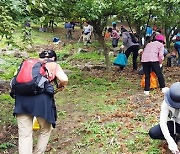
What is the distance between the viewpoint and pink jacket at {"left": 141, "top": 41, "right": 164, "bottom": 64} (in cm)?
863

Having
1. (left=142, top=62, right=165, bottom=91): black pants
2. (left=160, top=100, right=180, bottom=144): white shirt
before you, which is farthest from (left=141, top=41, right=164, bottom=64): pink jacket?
(left=160, top=100, right=180, bottom=144): white shirt

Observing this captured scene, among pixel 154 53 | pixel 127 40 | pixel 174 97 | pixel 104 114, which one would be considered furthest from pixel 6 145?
pixel 127 40

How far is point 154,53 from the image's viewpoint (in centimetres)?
863

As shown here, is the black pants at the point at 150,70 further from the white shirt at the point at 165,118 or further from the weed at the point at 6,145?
the white shirt at the point at 165,118

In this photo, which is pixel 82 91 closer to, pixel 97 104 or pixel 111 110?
pixel 97 104

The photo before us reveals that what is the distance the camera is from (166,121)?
489 cm

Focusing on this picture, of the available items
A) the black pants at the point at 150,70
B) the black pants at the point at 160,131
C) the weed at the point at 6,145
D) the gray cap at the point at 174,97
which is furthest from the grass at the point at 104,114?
the gray cap at the point at 174,97

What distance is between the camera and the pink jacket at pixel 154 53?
8.63 meters

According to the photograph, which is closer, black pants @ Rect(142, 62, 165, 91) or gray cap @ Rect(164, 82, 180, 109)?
gray cap @ Rect(164, 82, 180, 109)

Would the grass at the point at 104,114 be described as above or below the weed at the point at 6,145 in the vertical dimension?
above

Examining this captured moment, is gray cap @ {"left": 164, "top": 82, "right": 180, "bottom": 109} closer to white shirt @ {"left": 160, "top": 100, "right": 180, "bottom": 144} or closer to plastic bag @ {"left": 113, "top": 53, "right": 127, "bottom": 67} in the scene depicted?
white shirt @ {"left": 160, "top": 100, "right": 180, "bottom": 144}

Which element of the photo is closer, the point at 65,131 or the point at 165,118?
the point at 165,118

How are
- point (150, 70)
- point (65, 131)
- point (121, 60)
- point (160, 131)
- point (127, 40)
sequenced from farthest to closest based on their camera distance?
point (121, 60), point (127, 40), point (150, 70), point (65, 131), point (160, 131)

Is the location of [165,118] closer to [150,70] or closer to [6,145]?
[6,145]
